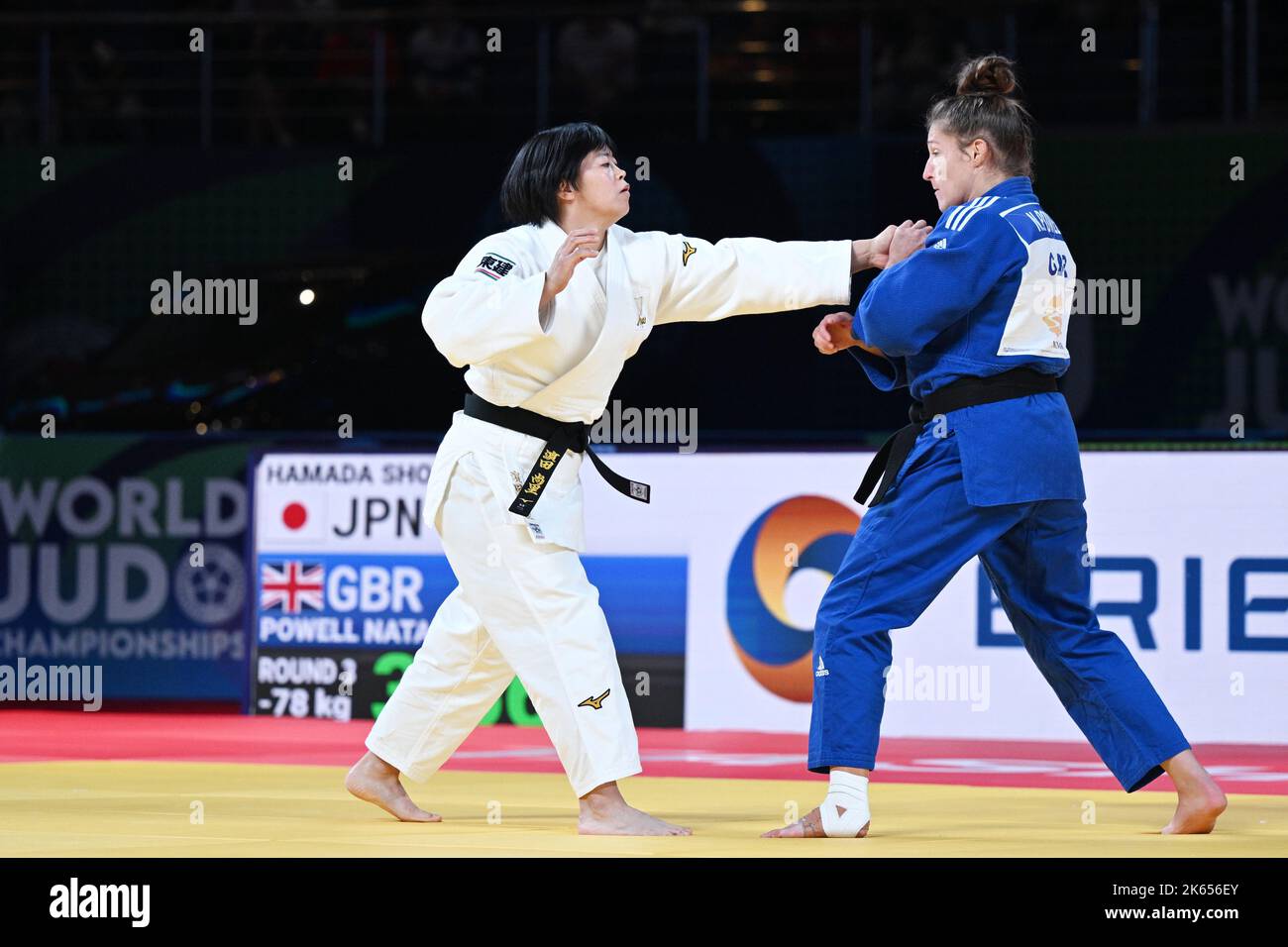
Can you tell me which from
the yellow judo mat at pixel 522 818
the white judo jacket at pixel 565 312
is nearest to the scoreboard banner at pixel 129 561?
the yellow judo mat at pixel 522 818

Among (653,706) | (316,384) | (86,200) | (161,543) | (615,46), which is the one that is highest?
(615,46)

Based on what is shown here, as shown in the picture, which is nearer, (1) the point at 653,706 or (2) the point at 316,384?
(1) the point at 653,706

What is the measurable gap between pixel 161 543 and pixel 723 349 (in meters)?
3.21

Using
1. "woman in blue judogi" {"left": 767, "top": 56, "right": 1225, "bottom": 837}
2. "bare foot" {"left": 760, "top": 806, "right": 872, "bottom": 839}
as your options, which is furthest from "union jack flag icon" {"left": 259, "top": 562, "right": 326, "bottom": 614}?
"bare foot" {"left": 760, "top": 806, "right": 872, "bottom": 839}

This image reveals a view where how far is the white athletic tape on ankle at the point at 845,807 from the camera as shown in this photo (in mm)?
3799

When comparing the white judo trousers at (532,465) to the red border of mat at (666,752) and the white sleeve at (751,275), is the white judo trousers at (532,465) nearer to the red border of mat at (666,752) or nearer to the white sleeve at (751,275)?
the white sleeve at (751,275)

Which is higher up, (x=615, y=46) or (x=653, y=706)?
(x=615, y=46)

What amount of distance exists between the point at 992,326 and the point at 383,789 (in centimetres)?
173

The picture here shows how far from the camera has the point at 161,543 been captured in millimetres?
8273

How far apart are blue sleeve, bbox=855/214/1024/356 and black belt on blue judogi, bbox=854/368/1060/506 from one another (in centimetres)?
14

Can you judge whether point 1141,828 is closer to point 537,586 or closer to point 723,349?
point 537,586
